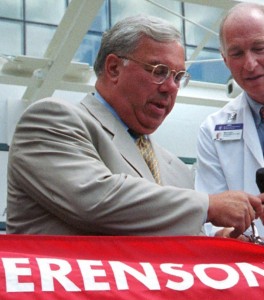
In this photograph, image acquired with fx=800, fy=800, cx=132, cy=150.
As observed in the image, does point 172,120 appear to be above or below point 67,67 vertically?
below

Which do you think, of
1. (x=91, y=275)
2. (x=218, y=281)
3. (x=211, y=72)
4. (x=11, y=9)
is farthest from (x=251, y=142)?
(x=211, y=72)

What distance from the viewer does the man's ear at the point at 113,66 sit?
2285mm

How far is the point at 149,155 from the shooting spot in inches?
89.0

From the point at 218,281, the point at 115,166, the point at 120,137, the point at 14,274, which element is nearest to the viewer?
the point at 14,274

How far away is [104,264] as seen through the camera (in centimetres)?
158

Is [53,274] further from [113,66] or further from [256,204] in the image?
[113,66]

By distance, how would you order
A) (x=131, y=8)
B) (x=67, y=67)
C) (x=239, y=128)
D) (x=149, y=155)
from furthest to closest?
Result: (x=131, y=8) < (x=67, y=67) < (x=239, y=128) < (x=149, y=155)

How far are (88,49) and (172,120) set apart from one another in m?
1.35

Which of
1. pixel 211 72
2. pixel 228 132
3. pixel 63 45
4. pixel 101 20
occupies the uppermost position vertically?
pixel 228 132

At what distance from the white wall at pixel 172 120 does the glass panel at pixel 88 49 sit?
1.26ft

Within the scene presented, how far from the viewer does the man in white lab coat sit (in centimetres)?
266

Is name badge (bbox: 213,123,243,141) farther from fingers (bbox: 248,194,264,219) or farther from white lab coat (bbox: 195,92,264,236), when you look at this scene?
fingers (bbox: 248,194,264,219)

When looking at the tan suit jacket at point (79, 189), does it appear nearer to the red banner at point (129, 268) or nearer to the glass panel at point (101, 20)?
the red banner at point (129, 268)

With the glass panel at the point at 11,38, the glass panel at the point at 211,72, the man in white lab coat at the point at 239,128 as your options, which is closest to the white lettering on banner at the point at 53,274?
the man in white lab coat at the point at 239,128
